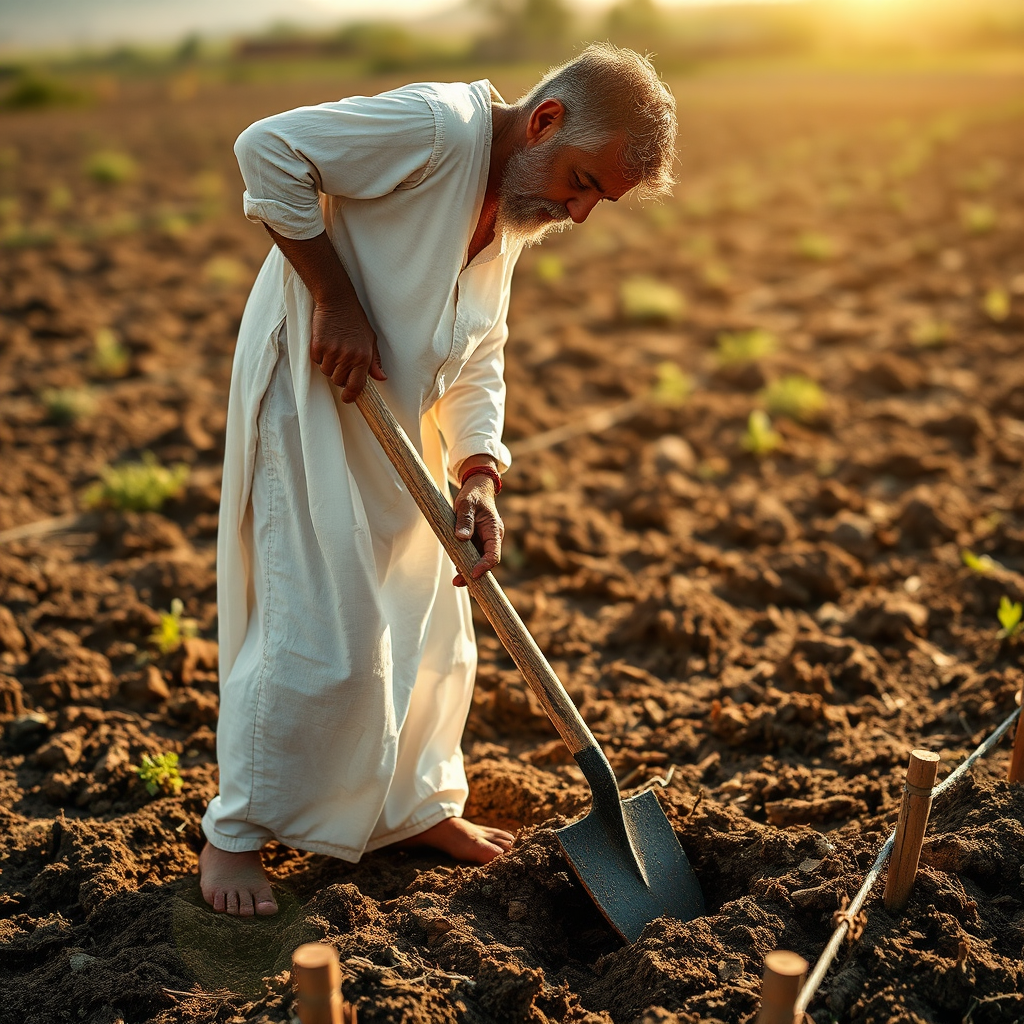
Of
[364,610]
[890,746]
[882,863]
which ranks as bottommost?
[890,746]

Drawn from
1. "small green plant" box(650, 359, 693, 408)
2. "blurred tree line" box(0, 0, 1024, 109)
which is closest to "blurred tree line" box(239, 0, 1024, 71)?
"blurred tree line" box(0, 0, 1024, 109)

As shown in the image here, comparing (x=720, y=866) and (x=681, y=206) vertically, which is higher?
(x=681, y=206)

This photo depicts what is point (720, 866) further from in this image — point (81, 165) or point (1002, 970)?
point (81, 165)

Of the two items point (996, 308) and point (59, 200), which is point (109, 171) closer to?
point (59, 200)

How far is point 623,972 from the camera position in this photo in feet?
6.89

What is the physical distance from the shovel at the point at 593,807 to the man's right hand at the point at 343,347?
0.15 feet

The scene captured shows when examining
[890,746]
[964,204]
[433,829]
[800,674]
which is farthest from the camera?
[964,204]

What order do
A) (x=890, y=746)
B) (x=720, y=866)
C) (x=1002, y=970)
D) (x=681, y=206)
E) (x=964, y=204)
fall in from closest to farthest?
(x=1002, y=970) < (x=720, y=866) < (x=890, y=746) < (x=964, y=204) < (x=681, y=206)

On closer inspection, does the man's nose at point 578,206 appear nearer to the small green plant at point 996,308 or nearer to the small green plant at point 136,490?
the small green plant at point 136,490

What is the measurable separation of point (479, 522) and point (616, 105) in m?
0.92

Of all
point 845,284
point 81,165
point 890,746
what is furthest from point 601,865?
point 81,165

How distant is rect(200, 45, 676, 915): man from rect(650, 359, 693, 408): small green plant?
10.9 ft

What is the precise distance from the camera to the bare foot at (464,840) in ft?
8.55

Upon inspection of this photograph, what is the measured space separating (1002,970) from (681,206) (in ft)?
35.5
